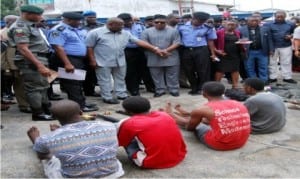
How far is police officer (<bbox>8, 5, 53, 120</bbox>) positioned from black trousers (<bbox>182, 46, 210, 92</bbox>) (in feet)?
10.4

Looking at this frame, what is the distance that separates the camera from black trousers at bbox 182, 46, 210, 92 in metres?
8.05

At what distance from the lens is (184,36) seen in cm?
805

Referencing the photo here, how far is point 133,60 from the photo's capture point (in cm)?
807

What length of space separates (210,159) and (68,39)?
3142 millimetres

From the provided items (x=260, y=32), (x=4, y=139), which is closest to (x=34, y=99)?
(x=4, y=139)

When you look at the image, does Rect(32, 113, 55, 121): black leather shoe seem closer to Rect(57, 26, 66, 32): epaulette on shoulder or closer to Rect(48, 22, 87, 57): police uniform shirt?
Rect(48, 22, 87, 57): police uniform shirt

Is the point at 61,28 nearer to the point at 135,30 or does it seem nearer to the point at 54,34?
the point at 54,34

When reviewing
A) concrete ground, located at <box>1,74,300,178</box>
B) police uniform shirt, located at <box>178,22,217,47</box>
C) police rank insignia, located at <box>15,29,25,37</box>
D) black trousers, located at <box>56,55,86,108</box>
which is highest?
police rank insignia, located at <box>15,29,25,37</box>

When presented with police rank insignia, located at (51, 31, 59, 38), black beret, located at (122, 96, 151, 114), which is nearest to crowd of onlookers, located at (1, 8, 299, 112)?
police rank insignia, located at (51, 31, 59, 38)

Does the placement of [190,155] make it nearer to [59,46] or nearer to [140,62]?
[59,46]

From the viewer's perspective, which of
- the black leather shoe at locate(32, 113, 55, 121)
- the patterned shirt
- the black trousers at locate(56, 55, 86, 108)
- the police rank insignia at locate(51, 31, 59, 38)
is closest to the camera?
the patterned shirt

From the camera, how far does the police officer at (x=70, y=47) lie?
6234 mm

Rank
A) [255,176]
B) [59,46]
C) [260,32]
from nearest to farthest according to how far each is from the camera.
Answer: [255,176]
[59,46]
[260,32]

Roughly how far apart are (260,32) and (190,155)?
17.5 feet
